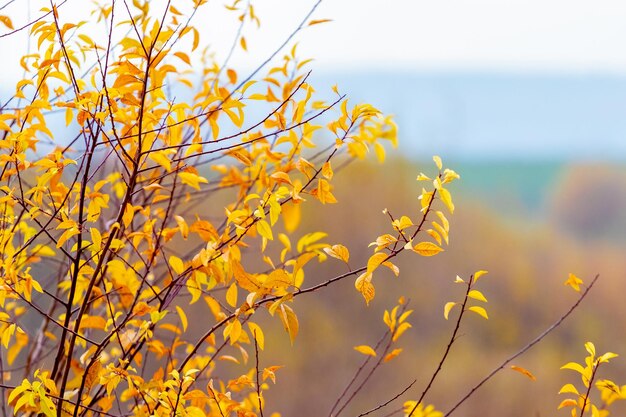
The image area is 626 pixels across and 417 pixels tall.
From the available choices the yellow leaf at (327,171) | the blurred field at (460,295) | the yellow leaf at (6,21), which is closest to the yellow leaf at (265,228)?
the yellow leaf at (327,171)

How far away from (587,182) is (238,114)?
10.1m

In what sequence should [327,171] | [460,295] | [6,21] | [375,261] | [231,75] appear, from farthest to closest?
[460,295] → [231,75] → [6,21] → [327,171] → [375,261]

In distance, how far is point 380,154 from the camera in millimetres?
1394

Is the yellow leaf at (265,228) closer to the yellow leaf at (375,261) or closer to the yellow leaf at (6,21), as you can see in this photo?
the yellow leaf at (375,261)

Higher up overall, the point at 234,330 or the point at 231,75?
the point at 231,75

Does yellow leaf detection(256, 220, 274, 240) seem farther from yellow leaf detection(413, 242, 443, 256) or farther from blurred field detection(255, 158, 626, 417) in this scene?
blurred field detection(255, 158, 626, 417)

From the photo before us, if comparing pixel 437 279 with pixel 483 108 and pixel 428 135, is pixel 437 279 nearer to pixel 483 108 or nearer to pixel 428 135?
pixel 428 135

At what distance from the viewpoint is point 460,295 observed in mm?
7719

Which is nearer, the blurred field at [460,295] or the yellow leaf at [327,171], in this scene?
the yellow leaf at [327,171]

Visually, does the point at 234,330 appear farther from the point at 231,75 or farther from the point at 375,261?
the point at 231,75

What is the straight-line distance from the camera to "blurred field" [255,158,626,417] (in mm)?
8203

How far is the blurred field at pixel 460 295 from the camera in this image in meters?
8.20

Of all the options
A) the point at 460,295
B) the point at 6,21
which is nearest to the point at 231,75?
the point at 6,21

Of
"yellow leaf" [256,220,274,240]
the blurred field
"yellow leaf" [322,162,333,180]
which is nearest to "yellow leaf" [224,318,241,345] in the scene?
"yellow leaf" [256,220,274,240]
